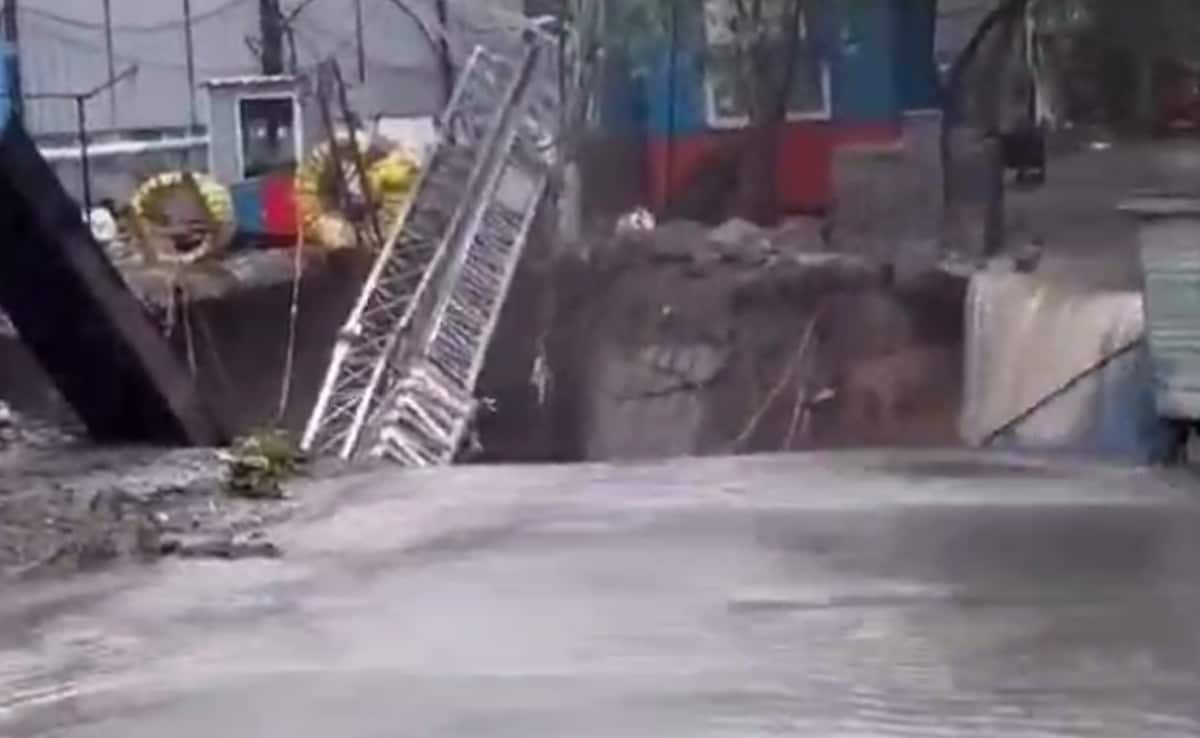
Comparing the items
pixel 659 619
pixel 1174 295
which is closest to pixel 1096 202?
pixel 1174 295

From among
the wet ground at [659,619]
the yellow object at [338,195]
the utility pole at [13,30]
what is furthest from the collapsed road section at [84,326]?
the utility pole at [13,30]

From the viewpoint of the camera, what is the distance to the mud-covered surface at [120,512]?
8.32 meters

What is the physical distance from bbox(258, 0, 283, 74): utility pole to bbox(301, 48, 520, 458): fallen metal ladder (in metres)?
3.58

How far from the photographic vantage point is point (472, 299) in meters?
17.2

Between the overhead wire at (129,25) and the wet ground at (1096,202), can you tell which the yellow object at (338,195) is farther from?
the wet ground at (1096,202)

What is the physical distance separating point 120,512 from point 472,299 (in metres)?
8.30

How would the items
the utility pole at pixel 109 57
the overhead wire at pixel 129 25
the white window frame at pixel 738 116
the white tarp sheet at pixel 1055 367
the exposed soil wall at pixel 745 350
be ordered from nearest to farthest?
the white tarp sheet at pixel 1055 367, the exposed soil wall at pixel 745 350, the overhead wire at pixel 129 25, the utility pole at pixel 109 57, the white window frame at pixel 738 116

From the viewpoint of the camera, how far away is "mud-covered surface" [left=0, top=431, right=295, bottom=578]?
8.32 m

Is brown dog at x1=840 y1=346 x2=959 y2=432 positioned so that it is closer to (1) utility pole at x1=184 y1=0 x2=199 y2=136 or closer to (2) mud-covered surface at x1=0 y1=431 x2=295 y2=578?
(2) mud-covered surface at x1=0 y1=431 x2=295 y2=578

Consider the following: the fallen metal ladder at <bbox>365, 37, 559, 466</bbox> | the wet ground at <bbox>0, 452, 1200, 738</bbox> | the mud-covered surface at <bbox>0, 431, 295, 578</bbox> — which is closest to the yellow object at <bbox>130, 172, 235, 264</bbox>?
the fallen metal ladder at <bbox>365, 37, 559, 466</bbox>

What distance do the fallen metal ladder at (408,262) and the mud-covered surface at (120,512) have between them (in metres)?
1.76

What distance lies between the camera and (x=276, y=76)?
24.0 metres

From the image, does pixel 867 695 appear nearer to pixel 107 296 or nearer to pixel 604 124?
pixel 107 296

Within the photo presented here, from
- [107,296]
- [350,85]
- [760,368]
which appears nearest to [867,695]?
[107,296]
